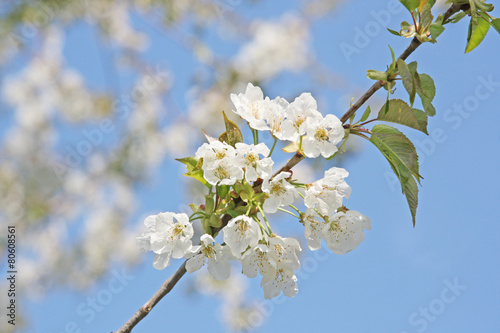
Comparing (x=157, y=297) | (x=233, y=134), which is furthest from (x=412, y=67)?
(x=157, y=297)

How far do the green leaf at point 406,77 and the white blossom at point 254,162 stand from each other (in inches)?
10.4

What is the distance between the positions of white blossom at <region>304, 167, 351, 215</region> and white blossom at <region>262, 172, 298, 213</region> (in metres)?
0.06

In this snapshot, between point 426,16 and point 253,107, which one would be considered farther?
point 253,107

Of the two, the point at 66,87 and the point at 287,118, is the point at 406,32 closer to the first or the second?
the point at 287,118

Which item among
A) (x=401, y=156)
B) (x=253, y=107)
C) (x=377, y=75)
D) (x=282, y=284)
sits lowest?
(x=282, y=284)

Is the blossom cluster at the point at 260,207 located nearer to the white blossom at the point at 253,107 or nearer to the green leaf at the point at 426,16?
the white blossom at the point at 253,107

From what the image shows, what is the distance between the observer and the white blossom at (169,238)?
903 millimetres

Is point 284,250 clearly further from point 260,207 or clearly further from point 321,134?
point 321,134

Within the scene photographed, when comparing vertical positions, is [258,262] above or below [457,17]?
below

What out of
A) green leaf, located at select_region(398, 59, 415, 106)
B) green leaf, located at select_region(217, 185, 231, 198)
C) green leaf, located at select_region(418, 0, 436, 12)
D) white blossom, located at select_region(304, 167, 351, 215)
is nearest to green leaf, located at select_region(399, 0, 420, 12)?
green leaf, located at select_region(418, 0, 436, 12)

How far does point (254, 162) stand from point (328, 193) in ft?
0.58

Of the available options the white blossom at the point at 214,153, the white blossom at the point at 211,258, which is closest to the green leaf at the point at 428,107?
the white blossom at the point at 214,153

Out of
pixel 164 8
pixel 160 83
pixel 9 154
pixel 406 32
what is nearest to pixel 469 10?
pixel 406 32

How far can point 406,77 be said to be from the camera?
0.76 meters
